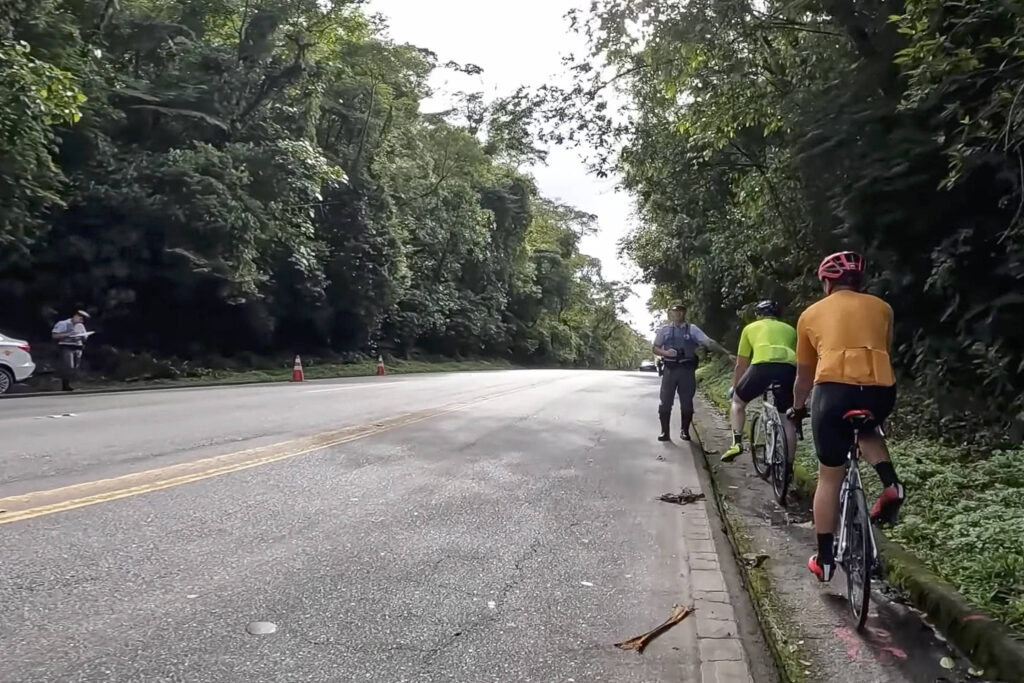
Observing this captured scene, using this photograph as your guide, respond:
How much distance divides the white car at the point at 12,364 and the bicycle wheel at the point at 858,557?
1846cm

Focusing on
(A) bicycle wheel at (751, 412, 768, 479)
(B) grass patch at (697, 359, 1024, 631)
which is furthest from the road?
(B) grass patch at (697, 359, 1024, 631)

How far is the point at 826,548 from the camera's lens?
17.4 ft

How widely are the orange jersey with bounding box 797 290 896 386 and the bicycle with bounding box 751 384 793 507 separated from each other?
3.12 m

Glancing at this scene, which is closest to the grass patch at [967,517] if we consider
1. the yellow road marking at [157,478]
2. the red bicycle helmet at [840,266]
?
the red bicycle helmet at [840,266]

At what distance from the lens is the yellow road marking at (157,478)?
21.5 ft

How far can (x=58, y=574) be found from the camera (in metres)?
5.03

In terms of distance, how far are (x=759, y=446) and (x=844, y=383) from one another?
4956 millimetres

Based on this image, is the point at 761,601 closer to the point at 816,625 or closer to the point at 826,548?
the point at 816,625

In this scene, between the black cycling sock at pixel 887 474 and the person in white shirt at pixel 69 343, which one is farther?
the person in white shirt at pixel 69 343

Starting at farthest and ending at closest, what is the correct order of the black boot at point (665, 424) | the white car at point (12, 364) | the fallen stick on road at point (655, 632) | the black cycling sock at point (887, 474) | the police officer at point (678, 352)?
the white car at point (12, 364) → the black boot at point (665, 424) → the police officer at point (678, 352) → the black cycling sock at point (887, 474) → the fallen stick on road at point (655, 632)

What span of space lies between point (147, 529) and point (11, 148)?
16.3 meters

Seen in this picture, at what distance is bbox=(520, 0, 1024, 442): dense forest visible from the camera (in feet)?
27.5

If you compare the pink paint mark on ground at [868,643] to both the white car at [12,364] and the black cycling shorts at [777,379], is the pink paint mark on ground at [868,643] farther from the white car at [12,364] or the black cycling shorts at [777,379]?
the white car at [12,364]

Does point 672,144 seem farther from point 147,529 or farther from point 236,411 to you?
A: point 147,529
